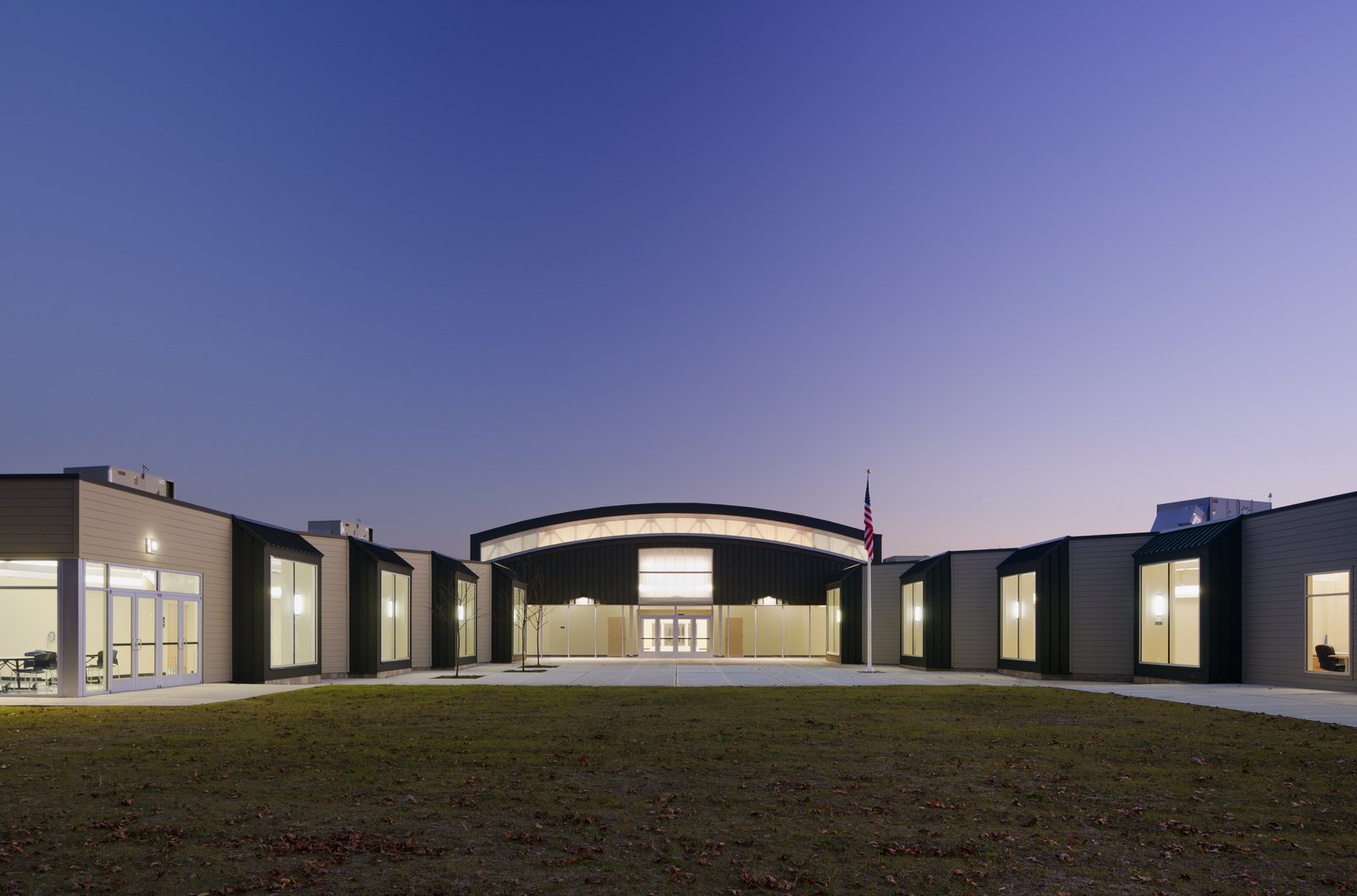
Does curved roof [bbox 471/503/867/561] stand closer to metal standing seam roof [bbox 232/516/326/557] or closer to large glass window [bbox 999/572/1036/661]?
large glass window [bbox 999/572/1036/661]

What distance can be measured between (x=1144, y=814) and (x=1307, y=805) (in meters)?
1.59

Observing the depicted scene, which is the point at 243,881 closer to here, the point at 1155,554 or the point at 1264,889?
the point at 1264,889

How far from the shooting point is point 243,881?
253 inches

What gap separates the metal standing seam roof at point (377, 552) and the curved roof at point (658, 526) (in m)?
19.5

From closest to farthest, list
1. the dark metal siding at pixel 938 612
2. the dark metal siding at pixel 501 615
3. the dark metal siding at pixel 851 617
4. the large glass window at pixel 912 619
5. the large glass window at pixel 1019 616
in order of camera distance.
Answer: the large glass window at pixel 1019 616, the dark metal siding at pixel 938 612, the large glass window at pixel 912 619, the dark metal siding at pixel 501 615, the dark metal siding at pixel 851 617

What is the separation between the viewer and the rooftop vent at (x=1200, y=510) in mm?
34656

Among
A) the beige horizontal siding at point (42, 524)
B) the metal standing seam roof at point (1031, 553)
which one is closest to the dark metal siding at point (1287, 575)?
the metal standing seam roof at point (1031, 553)

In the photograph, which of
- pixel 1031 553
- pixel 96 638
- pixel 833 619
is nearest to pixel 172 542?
pixel 96 638

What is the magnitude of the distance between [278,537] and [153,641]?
4639 millimetres

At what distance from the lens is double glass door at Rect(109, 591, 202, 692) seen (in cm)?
2131

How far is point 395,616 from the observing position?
30922 millimetres

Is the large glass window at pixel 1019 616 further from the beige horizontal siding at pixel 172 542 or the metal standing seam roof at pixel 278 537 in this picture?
the beige horizontal siding at pixel 172 542

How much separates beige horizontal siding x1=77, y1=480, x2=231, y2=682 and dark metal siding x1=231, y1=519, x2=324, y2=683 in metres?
0.16

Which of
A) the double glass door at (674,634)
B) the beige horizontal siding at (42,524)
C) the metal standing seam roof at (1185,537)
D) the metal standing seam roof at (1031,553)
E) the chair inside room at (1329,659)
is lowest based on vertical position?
the double glass door at (674,634)
